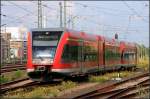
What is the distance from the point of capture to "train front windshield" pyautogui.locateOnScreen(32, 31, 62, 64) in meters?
23.7

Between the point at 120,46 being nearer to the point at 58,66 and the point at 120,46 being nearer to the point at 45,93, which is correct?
the point at 58,66

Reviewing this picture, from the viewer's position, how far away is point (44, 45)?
2392 cm

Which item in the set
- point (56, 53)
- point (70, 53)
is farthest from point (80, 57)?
point (56, 53)

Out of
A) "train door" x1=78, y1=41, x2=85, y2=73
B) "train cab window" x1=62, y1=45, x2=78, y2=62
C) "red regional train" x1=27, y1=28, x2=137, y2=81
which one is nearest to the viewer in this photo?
"red regional train" x1=27, y1=28, x2=137, y2=81

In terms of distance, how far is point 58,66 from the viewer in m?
23.7

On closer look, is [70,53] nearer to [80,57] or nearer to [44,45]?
[44,45]

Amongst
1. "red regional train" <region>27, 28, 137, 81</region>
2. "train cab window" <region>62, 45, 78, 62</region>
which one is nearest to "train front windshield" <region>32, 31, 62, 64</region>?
"red regional train" <region>27, 28, 137, 81</region>

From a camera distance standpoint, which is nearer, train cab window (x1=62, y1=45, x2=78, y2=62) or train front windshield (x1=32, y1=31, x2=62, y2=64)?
train front windshield (x1=32, y1=31, x2=62, y2=64)

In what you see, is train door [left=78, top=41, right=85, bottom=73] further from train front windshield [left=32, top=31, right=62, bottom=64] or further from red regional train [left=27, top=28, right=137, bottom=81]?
train front windshield [left=32, top=31, right=62, bottom=64]

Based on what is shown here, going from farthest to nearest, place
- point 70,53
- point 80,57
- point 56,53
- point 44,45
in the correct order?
1. point 80,57
2. point 70,53
3. point 44,45
4. point 56,53

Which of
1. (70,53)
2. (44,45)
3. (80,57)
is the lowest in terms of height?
(80,57)

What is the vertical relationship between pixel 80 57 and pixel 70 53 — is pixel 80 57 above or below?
below

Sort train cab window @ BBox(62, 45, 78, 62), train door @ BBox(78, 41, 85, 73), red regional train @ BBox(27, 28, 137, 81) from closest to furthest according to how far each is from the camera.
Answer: red regional train @ BBox(27, 28, 137, 81)
train cab window @ BBox(62, 45, 78, 62)
train door @ BBox(78, 41, 85, 73)

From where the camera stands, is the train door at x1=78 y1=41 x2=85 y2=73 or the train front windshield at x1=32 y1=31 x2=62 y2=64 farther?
the train door at x1=78 y1=41 x2=85 y2=73
